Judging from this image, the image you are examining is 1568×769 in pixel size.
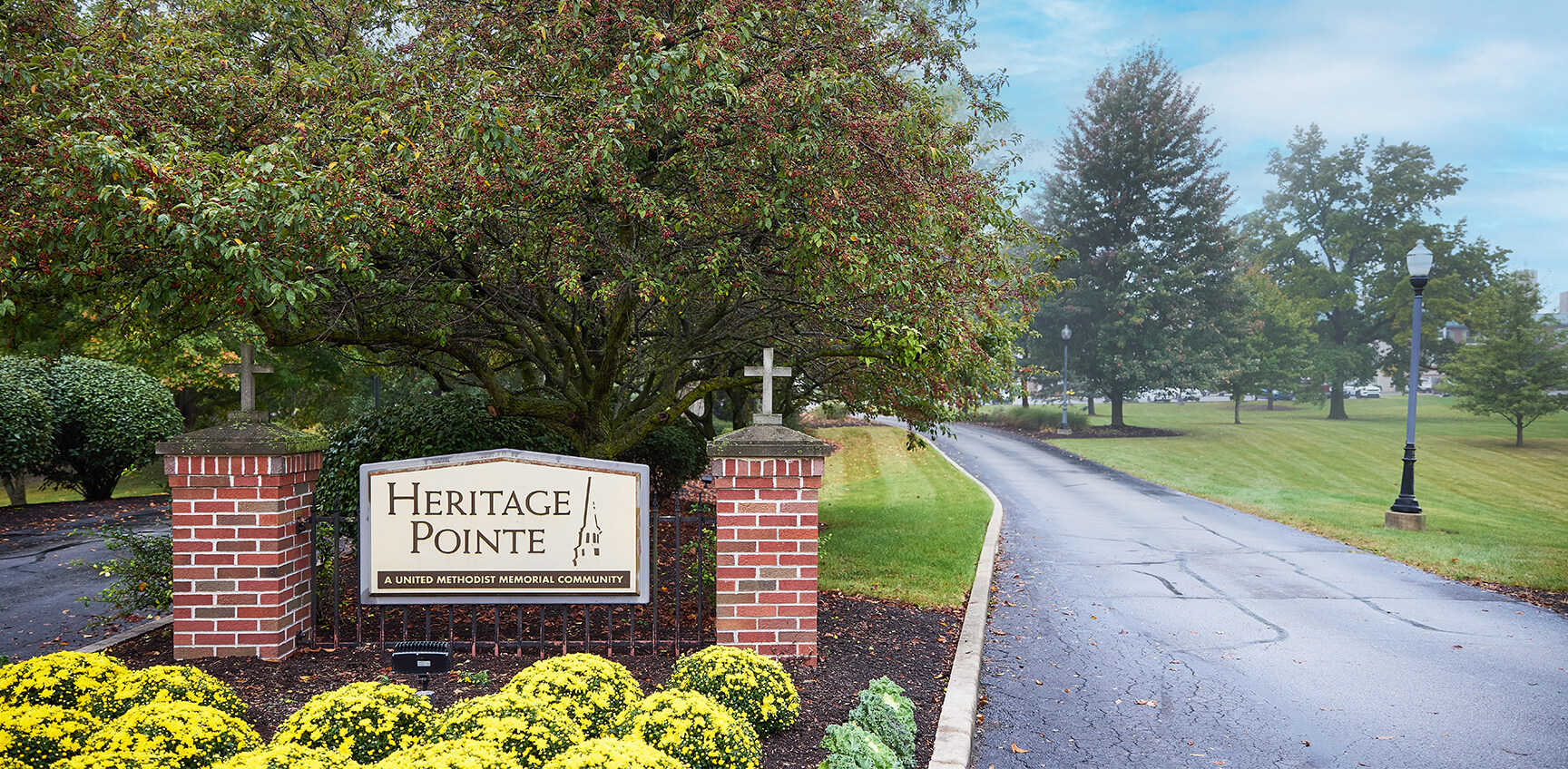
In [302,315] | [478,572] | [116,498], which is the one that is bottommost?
[116,498]

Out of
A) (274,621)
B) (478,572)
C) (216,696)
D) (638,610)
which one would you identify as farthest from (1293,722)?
(274,621)

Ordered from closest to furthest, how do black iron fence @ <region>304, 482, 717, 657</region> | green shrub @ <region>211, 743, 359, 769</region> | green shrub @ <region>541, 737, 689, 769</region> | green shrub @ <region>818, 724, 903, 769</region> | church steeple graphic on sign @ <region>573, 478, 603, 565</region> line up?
green shrub @ <region>541, 737, 689, 769</region> → green shrub @ <region>211, 743, 359, 769</region> → green shrub @ <region>818, 724, 903, 769</region> → church steeple graphic on sign @ <region>573, 478, 603, 565</region> → black iron fence @ <region>304, 482, 717, 657</region>

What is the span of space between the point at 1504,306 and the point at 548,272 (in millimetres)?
35381

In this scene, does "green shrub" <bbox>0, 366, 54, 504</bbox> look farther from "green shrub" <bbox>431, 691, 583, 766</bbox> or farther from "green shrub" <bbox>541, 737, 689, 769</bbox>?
"green shrub" <bbox>541, 737, 689, 769</bbox>

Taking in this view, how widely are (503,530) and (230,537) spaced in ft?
5.56

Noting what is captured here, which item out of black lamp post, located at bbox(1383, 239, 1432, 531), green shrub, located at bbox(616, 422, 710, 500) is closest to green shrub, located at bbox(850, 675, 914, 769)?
green shrub, located at bbox(616, 422, 710, 500)

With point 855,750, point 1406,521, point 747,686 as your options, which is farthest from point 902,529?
point 855,750

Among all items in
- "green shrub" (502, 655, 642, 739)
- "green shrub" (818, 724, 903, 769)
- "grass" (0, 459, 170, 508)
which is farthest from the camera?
"grass" (0, 459, 170, 508)

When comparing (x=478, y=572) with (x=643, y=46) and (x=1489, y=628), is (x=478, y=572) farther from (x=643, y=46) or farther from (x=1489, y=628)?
(x=1489, y=628)

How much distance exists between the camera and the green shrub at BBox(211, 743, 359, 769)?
312 cm

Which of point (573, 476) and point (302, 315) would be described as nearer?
point (573, 476)

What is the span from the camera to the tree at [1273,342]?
3850 cm

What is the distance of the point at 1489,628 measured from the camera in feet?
24.5

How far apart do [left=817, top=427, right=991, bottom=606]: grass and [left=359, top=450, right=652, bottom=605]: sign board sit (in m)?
3.39
